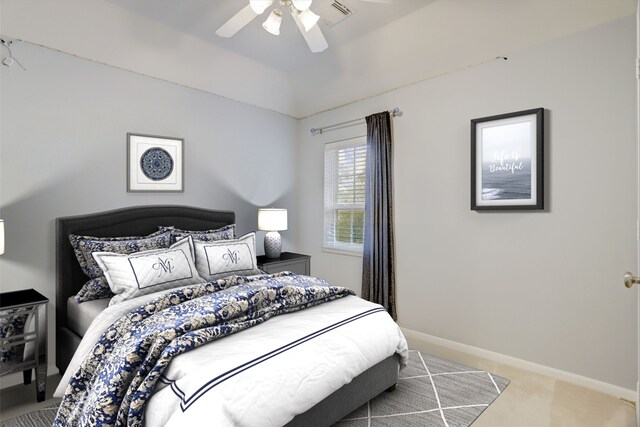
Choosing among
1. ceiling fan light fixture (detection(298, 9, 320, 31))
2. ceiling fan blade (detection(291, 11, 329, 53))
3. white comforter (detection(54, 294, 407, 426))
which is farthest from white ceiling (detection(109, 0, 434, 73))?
white comforter (detection(54, 294, 407, 426))

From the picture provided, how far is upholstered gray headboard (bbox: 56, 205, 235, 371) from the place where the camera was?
103 inches

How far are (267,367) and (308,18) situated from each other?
2011mm

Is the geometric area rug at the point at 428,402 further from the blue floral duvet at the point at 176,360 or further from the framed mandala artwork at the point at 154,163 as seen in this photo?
the framed mandala artwork at the point at 154,163

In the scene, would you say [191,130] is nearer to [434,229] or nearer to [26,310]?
[26,310]

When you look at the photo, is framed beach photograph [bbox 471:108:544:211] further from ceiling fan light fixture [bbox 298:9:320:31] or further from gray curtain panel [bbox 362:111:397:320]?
ceiling fan light fixture [bbox 298:9:320:31]

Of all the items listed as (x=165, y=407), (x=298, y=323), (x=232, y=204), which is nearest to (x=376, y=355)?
(x=298, y=323)

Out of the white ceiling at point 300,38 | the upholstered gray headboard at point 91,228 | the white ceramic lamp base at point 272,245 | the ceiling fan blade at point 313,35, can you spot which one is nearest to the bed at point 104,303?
the upholstered gray headboard at point 91,228

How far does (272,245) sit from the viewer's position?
3.81 m

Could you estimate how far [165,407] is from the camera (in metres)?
1.36

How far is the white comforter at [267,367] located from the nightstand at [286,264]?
59.3 inches

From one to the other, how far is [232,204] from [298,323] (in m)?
2.26

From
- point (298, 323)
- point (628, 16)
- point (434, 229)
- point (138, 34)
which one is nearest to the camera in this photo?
point (298, 323)

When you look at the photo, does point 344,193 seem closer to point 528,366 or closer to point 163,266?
point 163,266

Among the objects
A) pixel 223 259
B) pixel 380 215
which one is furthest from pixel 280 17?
pixel 380 215
